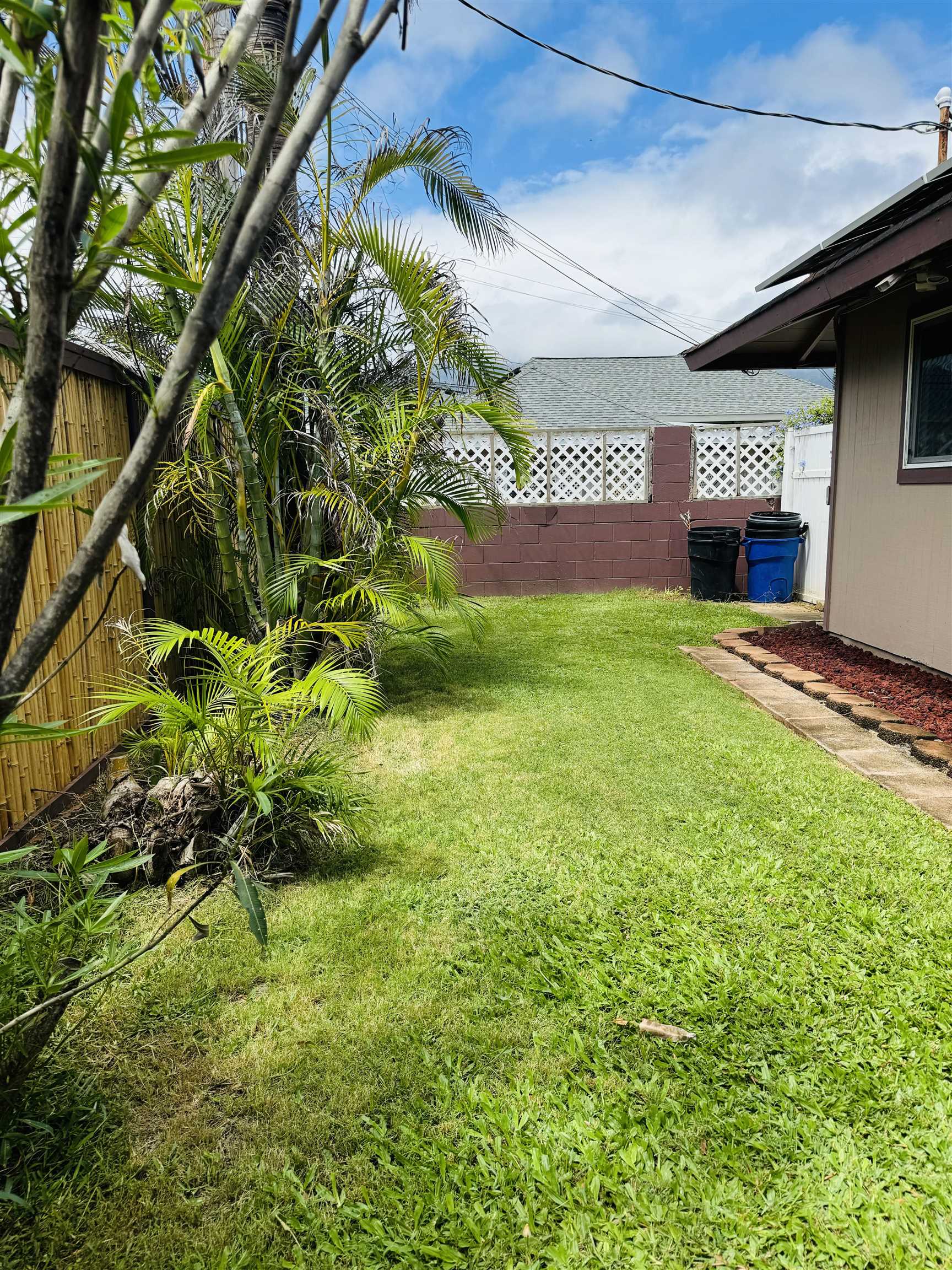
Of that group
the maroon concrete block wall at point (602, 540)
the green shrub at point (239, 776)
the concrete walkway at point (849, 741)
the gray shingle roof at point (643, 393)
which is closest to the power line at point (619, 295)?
the gray shingle roof at point (643, 393)

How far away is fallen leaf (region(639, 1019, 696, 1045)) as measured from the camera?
2.12m

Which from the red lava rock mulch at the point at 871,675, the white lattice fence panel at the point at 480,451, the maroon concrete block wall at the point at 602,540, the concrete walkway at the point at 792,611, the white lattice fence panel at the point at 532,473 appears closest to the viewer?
the red lava rock mulch at the point at 871,675

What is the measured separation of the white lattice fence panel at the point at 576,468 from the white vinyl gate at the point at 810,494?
221 centimetres

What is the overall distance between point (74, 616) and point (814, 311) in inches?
187

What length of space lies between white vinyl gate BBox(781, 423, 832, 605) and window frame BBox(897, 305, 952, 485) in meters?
3.04

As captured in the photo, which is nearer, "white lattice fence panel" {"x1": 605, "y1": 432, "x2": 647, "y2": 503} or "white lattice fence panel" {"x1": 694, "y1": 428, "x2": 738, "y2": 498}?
"white lattice fence panel" {"x1": 694, "y1": 428, "x2": 738, "y2": 498}

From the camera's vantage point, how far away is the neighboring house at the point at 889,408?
4.68 metres

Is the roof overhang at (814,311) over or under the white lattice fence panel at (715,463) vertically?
over

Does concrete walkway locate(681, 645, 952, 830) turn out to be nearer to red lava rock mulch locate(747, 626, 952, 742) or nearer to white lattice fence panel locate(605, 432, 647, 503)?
red lava rock mulch locate(747, 626, 952, 742)

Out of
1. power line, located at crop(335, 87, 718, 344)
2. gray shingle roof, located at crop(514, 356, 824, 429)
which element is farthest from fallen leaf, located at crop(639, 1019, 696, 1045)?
power line, located at crop(335, 87, 718, 344)

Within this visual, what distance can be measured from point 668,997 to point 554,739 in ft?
7.51

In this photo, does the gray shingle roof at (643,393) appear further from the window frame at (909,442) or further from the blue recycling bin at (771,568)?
the window frame at (909,442)

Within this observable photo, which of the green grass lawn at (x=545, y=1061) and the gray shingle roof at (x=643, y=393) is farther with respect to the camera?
the gray shingle roof at (x=643, y=393)

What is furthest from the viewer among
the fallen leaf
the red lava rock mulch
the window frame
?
the window frame
